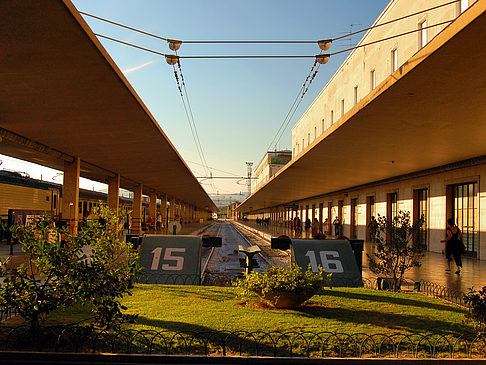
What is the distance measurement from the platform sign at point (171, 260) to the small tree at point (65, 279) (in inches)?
162

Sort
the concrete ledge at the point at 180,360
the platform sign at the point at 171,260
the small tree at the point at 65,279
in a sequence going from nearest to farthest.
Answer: the concrete ledge at the point at 180,360 → the small tree at the point at 65,279 → the platform sign at the point at 171,260

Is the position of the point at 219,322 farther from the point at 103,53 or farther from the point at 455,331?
the point at 103,53

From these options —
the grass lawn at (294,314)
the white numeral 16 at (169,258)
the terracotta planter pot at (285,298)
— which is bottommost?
the grass lawn at (294,314)

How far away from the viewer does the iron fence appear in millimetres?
4891

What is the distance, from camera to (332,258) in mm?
10016

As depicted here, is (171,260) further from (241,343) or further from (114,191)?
(114,191)

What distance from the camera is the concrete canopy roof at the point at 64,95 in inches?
278

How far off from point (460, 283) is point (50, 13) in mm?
11092

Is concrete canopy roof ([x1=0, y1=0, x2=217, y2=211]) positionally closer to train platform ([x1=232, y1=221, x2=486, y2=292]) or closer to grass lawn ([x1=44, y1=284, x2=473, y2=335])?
grass lawn ([x1=44, y1=284, x2=473, y2=335])

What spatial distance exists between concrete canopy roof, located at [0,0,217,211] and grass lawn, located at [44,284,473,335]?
4577 millimetres

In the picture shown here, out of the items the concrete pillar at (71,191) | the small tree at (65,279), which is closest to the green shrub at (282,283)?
the small tree at (65,279)

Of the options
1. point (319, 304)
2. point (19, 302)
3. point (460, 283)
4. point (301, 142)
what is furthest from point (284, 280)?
point (301, 142)

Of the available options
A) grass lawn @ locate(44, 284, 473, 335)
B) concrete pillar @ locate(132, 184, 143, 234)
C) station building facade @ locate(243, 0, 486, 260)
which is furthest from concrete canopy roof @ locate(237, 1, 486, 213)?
concrete pillar @ locate(132, 184, 143, 234)

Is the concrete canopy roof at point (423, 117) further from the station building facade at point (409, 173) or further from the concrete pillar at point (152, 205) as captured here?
the concrete pillar at point (152, 205)
